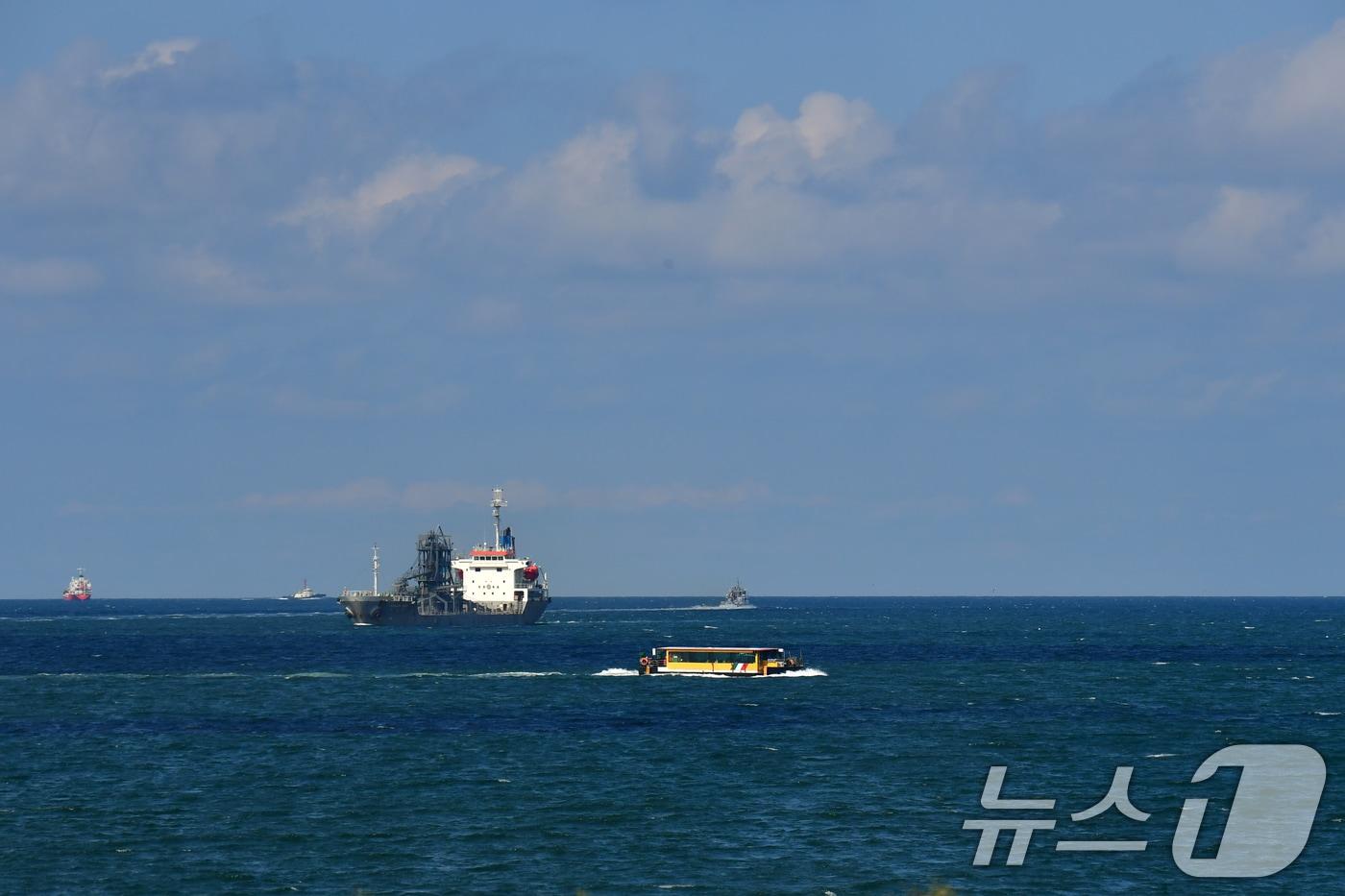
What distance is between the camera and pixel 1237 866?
5353 centimetres

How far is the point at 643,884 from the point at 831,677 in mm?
86265

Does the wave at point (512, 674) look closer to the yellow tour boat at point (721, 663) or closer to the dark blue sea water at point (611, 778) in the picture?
the dark blue sea water at point (611, 778)

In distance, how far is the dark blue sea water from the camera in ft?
173

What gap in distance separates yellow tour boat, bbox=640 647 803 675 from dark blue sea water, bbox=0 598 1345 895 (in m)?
4.49

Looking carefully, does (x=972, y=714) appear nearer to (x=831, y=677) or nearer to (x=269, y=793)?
(x=831, y=677)

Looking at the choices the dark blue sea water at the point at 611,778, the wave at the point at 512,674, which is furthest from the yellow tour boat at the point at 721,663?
the wave at the point at 512,674

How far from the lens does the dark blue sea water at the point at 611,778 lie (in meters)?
52.9

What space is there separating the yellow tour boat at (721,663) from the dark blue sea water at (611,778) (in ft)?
14.7

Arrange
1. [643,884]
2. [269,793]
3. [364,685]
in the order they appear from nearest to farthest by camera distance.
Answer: [643,884] < [269,793] < [364,685]

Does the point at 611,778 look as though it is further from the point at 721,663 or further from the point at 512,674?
the point at 721,663

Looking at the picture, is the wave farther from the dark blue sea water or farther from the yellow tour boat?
the yellow tour boat

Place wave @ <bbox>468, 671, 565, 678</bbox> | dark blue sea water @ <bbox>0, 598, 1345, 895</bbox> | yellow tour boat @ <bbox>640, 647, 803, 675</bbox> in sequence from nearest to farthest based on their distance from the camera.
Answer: dark blue sea water @ <bbox>0, 598, 1345, 895</bbox> → wave @ <bbox>468, 671, 565, 678</bbox> → yellow tour boat @ <bbox>640, 647, 803, 675</bbox>

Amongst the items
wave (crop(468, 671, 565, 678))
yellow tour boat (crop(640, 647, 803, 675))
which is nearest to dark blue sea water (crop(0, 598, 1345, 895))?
wave (crop(468, 671, 565, 678))

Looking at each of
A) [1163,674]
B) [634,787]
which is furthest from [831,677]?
[634,787]
